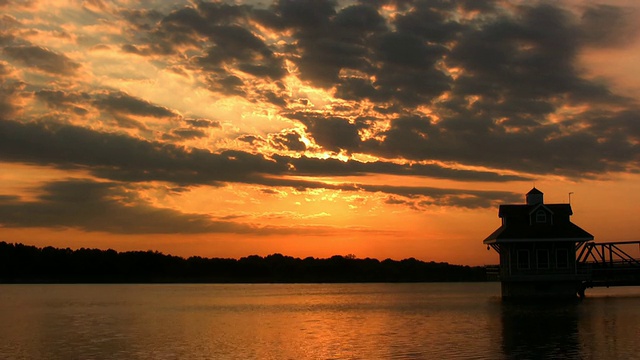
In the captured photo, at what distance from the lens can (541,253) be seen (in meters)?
74.1

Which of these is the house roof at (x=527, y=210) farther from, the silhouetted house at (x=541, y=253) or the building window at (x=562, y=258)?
the building window at (x=562, y=258)

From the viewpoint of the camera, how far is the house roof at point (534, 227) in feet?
240

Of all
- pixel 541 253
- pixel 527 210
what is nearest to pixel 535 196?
pixel 527 210

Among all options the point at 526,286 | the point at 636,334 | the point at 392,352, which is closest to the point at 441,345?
the point at 392,352

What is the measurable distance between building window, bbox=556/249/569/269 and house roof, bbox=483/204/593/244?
2099mm

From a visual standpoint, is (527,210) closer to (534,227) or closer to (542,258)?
(534,227)

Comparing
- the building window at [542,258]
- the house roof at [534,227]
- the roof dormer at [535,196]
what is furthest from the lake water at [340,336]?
the roof dormer at [535,196]

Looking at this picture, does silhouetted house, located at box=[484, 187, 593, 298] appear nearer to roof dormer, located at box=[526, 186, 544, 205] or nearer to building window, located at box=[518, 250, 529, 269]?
building window, located at box=[518, 250, 529, 269]

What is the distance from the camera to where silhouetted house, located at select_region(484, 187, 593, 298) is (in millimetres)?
73438

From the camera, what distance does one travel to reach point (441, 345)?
39.8m

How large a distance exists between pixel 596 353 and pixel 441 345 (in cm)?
812

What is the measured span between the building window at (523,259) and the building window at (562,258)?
303 cm

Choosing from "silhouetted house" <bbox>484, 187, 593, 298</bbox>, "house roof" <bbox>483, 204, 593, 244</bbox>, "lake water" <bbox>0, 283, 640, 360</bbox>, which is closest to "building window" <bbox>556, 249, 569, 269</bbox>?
"silhouetted house" <bbox>484, 187, 593, 298</bbox>

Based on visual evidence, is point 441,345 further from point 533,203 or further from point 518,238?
point 533,203
